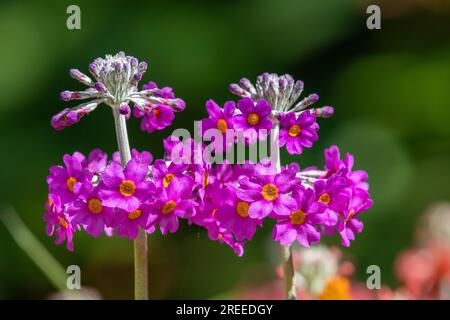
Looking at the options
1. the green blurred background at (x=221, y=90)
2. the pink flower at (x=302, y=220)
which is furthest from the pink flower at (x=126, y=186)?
the green blurred background at (x=221, y=90)

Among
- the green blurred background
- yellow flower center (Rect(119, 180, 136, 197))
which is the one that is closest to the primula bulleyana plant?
yellow flower center (Rect(119, 180, 136, 197))

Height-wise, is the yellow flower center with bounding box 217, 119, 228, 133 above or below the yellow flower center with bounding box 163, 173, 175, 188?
above

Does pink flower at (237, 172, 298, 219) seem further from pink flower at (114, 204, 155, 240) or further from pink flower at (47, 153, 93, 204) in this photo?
pink flower at (47, 153, 93, 204)

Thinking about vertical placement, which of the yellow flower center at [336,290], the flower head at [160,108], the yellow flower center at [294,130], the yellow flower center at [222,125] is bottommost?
the yellow flower center at [336,290]

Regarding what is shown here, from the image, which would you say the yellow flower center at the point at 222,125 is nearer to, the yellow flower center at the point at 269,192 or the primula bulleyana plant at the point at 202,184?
the primula bulleyana plant at the point at 202,184

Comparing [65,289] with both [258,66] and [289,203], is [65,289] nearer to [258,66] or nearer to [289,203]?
[289,203]
